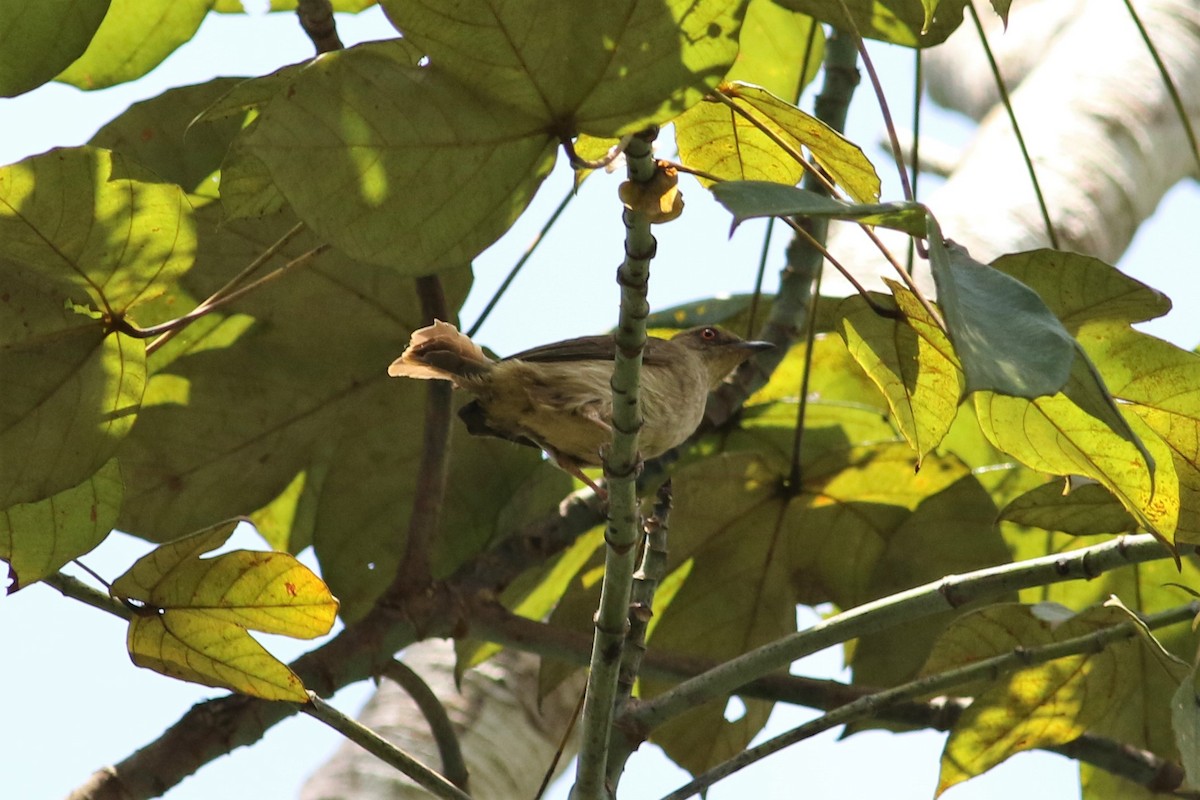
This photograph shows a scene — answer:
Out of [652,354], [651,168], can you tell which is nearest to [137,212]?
A: [651,168]

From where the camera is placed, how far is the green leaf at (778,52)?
289cm

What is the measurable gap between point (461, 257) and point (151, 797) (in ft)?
4.06

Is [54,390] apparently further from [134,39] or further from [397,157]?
[134,39]

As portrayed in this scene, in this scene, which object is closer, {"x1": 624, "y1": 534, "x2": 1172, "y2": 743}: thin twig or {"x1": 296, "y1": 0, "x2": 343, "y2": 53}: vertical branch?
{"x1": 624, "y1": 534, "x2": 1172, "y2": 743}: thin twig

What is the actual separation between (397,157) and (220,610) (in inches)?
28.3

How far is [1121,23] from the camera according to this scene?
4.69 meters

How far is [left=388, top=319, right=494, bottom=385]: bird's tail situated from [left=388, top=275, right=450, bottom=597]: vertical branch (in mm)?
43

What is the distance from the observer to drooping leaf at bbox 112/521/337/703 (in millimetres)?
1740

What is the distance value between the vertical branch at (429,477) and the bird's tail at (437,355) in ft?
0.14

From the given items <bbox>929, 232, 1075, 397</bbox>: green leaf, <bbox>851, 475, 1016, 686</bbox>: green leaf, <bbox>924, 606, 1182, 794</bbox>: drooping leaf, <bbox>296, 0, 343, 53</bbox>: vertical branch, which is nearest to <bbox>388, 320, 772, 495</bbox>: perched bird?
<bbox>851, 475, 1016, 686</bbox>: green leaf

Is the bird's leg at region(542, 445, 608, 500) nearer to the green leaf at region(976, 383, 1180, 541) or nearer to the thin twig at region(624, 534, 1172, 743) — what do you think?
the thin twig at region(624, 534, 1172, 743)

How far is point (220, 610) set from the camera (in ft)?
5.79

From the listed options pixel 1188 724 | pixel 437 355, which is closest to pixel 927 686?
pixel 1188 724

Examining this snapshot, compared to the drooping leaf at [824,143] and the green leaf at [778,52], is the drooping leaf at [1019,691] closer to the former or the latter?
the drooping leaf at [824,143]
